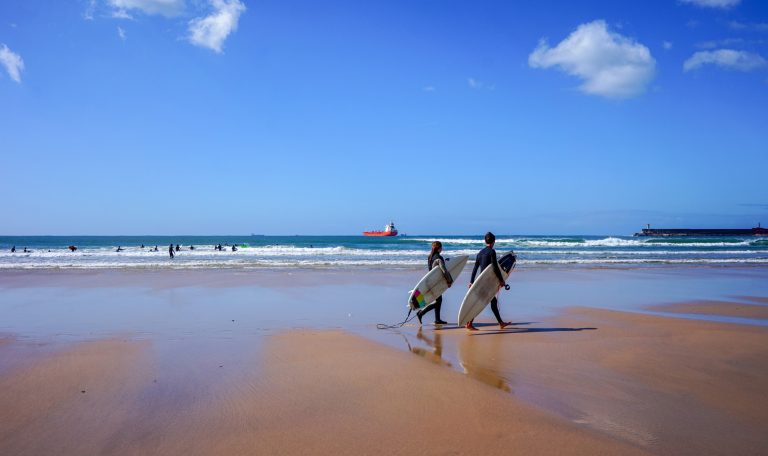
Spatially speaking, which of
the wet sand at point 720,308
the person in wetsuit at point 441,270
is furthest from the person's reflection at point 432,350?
the wet sand at point 720,308

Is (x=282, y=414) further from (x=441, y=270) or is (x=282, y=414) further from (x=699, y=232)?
(x=699, y=232)

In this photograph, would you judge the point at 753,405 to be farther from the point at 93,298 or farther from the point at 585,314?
the point at 93,298

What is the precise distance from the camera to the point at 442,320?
28.7 ft

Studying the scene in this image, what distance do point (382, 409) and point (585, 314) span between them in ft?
21.4

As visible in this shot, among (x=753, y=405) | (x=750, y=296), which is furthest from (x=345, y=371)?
(x=750, y=296)

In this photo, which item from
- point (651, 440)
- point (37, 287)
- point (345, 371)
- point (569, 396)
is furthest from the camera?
point (37, 287)

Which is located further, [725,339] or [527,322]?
[527,322]

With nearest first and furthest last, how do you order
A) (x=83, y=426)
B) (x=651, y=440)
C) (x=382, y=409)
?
1. (x=651, y=440)
2. (x=83, y=426)
3. (x=382, y=409)

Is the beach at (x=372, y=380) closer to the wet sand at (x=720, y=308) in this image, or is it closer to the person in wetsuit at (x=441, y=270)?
the wet sand at (x=720, y=308)

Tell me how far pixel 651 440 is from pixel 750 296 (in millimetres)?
11390

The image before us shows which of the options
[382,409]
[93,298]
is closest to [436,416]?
[382,409]

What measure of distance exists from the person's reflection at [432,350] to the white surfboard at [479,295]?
2.30ft

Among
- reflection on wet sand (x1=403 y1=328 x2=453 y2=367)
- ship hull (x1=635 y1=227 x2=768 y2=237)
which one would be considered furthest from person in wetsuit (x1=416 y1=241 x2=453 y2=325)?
A: ship hull (x1=635 y1=227 x2=768 y2=237)

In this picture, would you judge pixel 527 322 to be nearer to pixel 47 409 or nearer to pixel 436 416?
pixel 436 416
